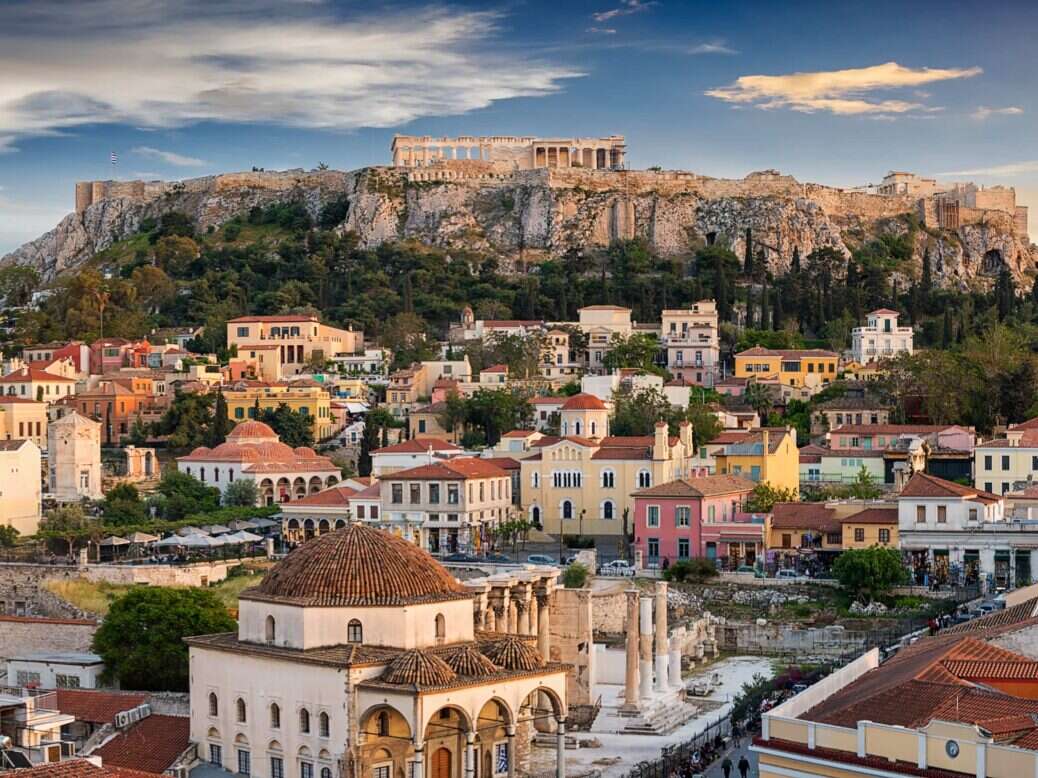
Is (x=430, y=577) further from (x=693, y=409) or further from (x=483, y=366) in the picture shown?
(x=483, y=366)

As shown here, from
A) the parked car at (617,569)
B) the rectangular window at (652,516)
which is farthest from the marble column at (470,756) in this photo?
the rectangular window at (652,516)

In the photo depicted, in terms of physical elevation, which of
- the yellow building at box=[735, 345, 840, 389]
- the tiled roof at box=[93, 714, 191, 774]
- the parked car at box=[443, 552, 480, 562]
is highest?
the yellow building at box=[735, 345, 840, 389]

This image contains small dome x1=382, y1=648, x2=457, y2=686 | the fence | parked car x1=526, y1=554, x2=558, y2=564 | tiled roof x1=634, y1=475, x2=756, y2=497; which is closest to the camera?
small dome x1=382, y1=648, x2=457, y2=686

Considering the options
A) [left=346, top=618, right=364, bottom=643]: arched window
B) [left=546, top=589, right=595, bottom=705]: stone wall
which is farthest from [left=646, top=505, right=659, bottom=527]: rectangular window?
[left=346, top=618, right=364, bottom=643]: arched window

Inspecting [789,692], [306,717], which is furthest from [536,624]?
[306,717]

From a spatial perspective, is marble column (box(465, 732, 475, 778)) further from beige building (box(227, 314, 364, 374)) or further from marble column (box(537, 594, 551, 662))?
beige building (box(227, 314, 364, 374))

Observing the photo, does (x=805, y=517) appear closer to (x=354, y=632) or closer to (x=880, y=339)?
(x=354, y=632)
